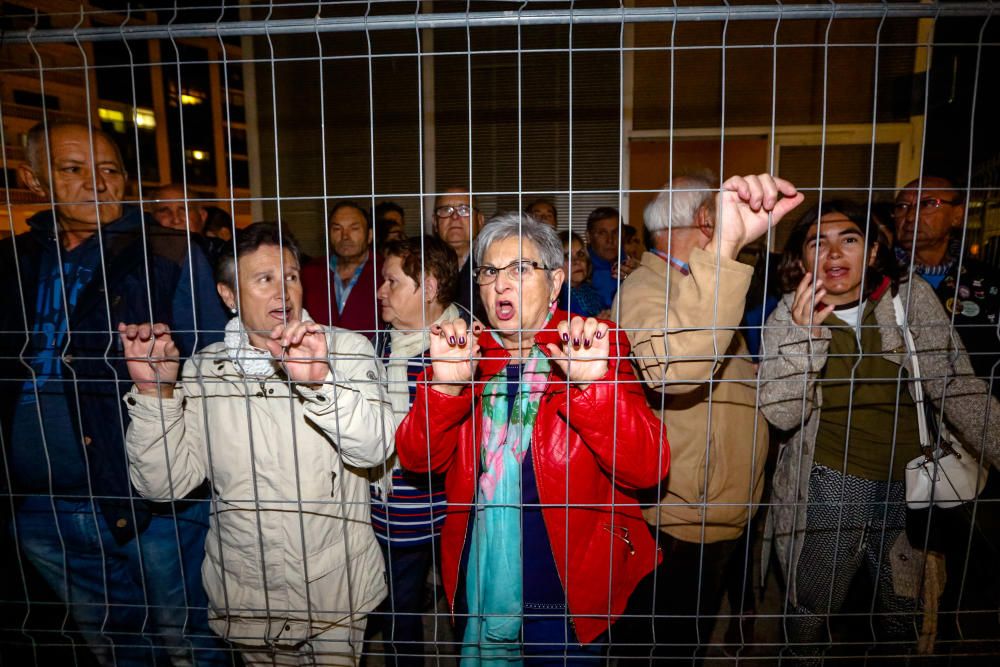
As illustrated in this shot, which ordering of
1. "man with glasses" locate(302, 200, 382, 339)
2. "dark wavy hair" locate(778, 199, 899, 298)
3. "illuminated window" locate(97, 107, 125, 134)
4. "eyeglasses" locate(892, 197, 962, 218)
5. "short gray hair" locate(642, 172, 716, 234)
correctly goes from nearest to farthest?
"dark wavy hair" locate(778, 199, 899, 298), "short gray hair" locate(642, 172, 716, 234), "eyeglasses" locate(892, 197, 962, 218), "man with glasses" locate(302, 200, 382, 339), "illuminated window" locate(97, 107, 125, 134)

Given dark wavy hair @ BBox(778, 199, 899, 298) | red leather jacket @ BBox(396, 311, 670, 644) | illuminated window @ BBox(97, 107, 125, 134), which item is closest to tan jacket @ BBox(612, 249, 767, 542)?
red leather jacket @ BBox(396, 311, 670, 644)

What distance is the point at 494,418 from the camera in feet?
4.97

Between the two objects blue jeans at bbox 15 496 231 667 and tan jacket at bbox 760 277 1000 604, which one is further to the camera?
blue jeans at bbox 15 496 231 667

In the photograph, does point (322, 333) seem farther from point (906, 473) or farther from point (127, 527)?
point (906, 473)

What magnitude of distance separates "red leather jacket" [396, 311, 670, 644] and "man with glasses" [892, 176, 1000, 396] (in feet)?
3.92

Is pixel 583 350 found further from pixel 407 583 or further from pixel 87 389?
pixel 87 389

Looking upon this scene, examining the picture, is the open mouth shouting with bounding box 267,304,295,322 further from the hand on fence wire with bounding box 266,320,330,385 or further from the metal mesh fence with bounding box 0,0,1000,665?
the hand on fence wire with bounding box 266,320,330,385

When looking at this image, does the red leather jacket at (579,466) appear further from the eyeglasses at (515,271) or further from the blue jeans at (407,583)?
the blue jeans at (407,583)

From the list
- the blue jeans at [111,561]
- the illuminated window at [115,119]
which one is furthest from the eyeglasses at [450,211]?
the illuminated window at [115,119]

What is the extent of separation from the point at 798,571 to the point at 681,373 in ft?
3.10

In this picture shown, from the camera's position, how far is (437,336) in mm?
1404

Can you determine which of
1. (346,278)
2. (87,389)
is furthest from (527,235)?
(346,278)

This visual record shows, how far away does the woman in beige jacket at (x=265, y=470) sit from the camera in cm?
152

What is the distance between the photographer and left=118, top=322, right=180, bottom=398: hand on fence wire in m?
1.46
